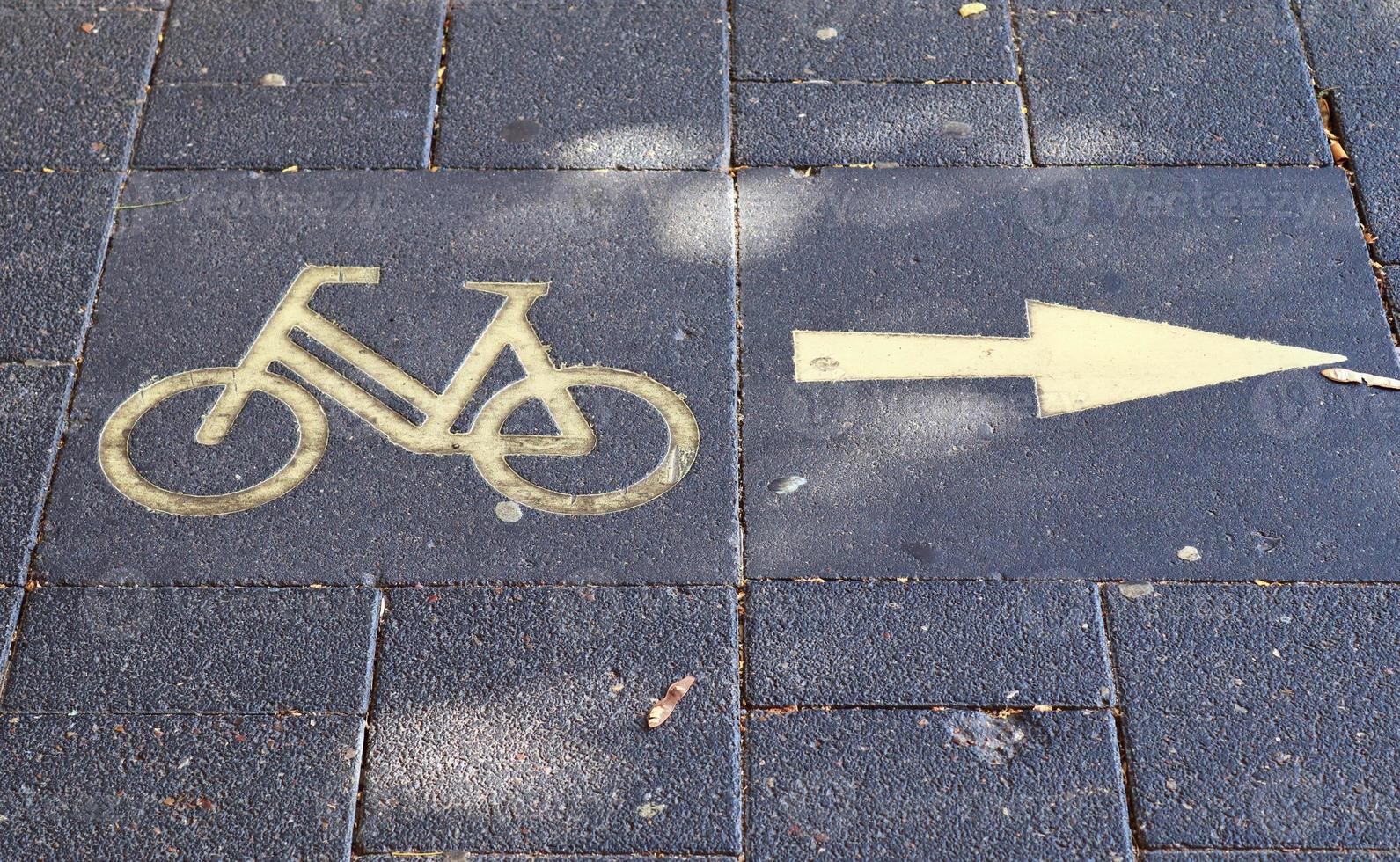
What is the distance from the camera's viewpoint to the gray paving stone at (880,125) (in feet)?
12.4

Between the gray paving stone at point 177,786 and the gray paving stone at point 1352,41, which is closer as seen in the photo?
the gray paving stone at point 177,786

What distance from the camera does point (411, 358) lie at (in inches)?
132

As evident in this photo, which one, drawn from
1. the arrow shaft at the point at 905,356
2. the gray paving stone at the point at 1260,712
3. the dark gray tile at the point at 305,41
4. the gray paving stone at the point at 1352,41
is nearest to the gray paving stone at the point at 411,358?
the arrow shaft at the point at 905,356

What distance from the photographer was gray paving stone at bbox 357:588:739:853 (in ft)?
8.84

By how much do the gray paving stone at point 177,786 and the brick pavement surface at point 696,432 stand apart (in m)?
0.01

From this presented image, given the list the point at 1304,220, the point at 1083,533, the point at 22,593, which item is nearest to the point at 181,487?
the point at 22,593

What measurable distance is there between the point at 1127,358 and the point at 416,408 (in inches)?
A: 75.4

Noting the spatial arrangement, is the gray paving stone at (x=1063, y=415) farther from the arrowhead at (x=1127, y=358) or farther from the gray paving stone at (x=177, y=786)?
the gray paving stone at (x=177, y=786)

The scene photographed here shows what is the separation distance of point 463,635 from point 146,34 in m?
2.48

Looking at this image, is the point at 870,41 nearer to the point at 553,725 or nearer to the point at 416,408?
the point at 416,408

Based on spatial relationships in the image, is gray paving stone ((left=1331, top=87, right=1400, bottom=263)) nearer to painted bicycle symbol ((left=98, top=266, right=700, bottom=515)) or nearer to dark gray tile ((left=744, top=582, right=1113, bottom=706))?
dark gray tile ((left=744, top=582, right=1113, bottom=706))

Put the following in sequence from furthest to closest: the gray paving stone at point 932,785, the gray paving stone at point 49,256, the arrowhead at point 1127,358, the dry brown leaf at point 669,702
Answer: the gray paving stone at point 49,256 → the arrowhead at point 1127,358 → the dry brown leaf at point 669,702 → the gray paving stone at point 932,785

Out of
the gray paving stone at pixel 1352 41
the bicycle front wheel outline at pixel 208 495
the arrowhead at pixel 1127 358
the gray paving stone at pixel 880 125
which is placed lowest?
the bicycle front wheel outline at pixel 208 495

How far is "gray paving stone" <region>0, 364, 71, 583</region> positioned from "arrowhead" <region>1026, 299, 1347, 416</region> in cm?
261
